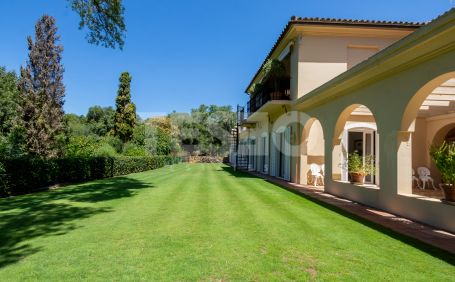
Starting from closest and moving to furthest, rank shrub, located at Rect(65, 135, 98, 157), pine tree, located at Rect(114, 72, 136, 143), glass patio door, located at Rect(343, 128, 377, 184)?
glass patio door, located at Rect(343, 128, 377, 184)
shrub, located at Rect(65, 135, 98, 157)
pine tree, located at Rect(114, 72, 136, 143)

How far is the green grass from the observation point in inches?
147

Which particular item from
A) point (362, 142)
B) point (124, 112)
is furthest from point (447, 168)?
point (124, 112)

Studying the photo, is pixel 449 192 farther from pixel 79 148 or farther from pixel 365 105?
pixel 79 148

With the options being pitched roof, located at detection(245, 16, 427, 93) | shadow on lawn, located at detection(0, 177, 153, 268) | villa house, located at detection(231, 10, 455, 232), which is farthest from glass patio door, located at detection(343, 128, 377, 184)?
shadow on lawn, located at detection(0, 177, 153, 268)

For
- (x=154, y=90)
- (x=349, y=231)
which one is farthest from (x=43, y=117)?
(x=349, y=231)

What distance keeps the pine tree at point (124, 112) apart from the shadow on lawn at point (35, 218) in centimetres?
2386

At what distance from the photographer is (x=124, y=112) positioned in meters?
33.6

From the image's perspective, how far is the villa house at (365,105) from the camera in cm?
616

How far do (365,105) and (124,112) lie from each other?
29.0m

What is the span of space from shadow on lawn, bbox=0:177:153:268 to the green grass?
0.07ft

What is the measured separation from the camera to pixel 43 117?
2650 centimetres

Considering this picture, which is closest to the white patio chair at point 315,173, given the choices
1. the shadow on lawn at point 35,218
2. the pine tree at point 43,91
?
the shadow on lawn at point 35,218

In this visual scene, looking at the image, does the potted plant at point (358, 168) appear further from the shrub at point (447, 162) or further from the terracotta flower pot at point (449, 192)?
the terracotta flower pot at point (449, 192)

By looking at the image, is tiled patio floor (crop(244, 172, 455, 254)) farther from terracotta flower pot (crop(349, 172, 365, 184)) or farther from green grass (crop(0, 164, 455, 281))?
terracotta flower pot (crop(349, 172, 365, 184))
